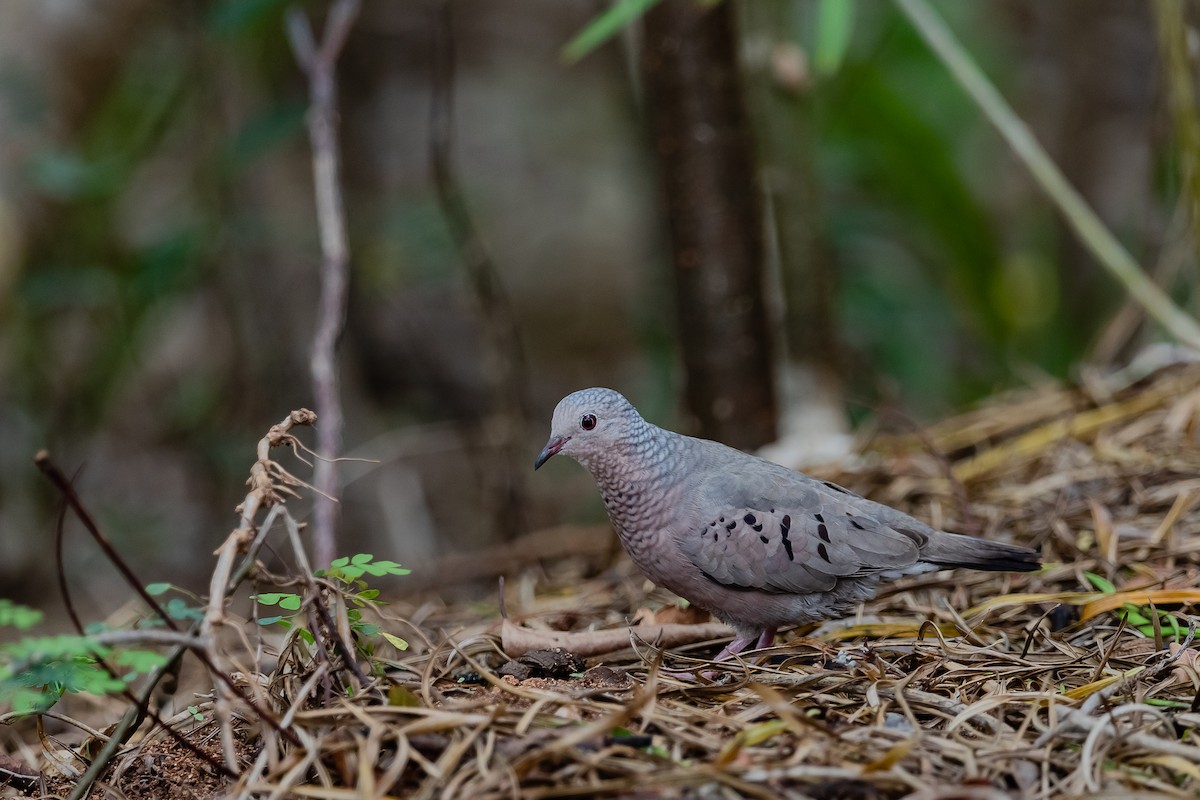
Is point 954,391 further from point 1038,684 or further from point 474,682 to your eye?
point 474,682

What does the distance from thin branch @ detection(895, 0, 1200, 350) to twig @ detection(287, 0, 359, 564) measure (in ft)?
6.73

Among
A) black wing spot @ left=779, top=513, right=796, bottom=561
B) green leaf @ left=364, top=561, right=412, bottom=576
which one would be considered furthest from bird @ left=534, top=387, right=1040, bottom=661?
green leaf @ left=364, top=561, right=412, bottom=576

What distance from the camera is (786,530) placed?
116 inches

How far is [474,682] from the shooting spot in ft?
8.00

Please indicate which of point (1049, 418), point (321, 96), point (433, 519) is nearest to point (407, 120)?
point (433, 519)

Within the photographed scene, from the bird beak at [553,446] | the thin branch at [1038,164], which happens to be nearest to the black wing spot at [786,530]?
the bird beak at [553,446]

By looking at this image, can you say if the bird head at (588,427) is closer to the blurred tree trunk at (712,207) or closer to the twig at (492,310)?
the blurred tree trunk at (712,207)

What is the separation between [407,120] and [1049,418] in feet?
19.6

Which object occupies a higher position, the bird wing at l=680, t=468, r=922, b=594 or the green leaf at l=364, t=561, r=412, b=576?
the green leaf at l=364, t=561, r=412, b=576

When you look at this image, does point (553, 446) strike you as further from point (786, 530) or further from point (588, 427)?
point (786, 530)

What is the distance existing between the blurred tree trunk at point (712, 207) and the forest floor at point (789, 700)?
902 mm

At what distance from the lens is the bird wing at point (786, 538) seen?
114 inches

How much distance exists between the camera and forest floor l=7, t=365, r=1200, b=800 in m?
1.88

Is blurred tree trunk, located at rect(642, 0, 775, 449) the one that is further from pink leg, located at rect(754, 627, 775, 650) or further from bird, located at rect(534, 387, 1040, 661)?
pink leg, located at rect(754, 627, 775, 650)
